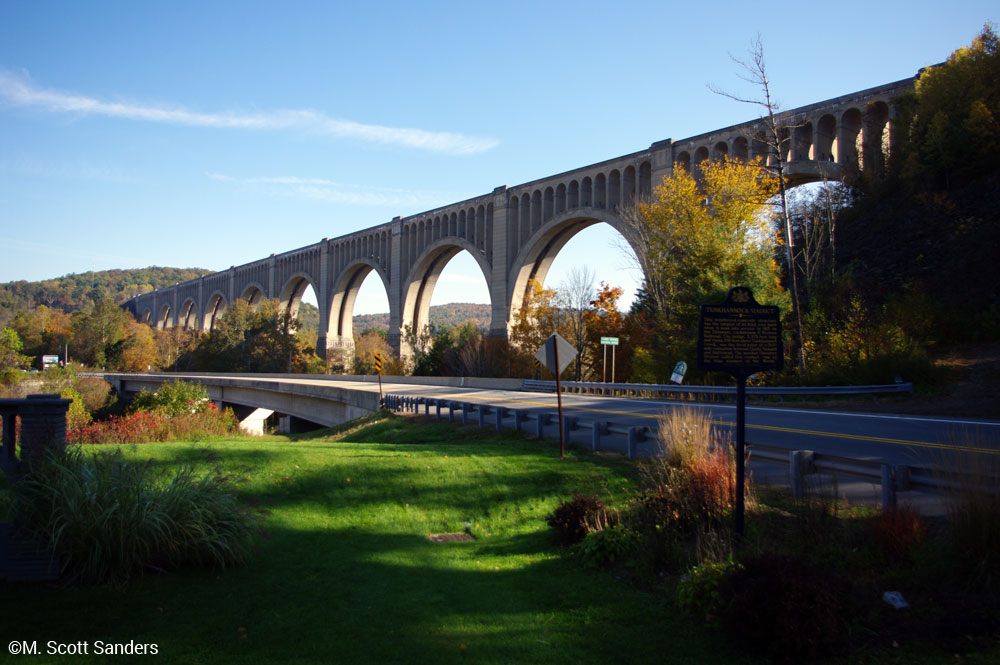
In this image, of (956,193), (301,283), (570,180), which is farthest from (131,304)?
(956,193)

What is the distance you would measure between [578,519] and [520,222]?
39.8 meters

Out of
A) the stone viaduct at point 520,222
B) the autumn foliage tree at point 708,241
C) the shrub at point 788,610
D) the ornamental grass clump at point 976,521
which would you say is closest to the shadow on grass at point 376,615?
the shrub at point 788,610

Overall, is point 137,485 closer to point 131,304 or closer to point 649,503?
point 649,503

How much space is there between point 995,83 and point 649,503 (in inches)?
1144

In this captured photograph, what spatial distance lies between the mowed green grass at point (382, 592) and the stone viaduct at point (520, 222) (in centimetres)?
1970

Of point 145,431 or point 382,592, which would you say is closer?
point 382,592

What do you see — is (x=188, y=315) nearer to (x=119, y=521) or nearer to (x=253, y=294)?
(x=253, y=294)

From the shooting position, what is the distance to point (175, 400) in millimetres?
34531

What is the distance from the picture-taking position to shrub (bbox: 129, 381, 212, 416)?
33.4 metres

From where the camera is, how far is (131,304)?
149m

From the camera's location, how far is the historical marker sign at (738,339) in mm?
6605

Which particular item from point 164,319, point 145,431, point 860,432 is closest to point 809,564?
point 860,432

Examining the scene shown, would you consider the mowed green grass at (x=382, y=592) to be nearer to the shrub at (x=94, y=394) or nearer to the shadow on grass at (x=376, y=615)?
the shadow on grass at (x=376, y=615)

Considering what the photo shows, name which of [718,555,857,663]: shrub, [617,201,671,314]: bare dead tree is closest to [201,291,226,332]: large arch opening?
[617,201,671,314]: bare dead tree
